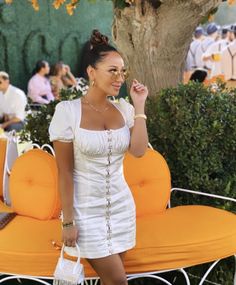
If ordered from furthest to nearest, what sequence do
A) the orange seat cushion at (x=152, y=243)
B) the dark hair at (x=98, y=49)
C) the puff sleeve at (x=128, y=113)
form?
the orange seat cushion at (x=152, y=243) < the puff sleeve at (x=128, y=113) < the dark hair at (x=98, y=49)

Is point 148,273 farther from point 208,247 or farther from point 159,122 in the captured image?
point 159,122

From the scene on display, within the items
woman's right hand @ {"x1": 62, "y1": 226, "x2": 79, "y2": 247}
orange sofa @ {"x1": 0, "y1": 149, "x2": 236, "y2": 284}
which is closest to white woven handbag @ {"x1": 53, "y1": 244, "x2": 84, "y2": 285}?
woman's right hand @ {"x1": 62, "y1": 226, "x2": 79, "y2": 247}

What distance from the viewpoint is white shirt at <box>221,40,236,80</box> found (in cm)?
1173

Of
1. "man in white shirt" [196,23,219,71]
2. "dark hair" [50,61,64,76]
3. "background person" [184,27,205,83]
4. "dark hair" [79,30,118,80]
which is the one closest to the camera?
"dark hair" [79,30,118,80]

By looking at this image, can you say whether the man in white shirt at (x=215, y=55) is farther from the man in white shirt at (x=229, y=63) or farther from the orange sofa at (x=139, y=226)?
the orange sofa at (x=139, y=226)

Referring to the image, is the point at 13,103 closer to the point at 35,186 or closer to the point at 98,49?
the point at 35,186

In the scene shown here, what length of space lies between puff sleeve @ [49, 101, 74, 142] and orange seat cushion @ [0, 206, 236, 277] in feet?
2.81

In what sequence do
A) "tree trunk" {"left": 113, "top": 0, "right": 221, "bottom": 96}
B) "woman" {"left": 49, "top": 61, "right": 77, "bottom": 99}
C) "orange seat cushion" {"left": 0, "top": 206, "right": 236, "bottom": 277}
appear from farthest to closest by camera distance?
"woman" {"left": 49, "top": 61, "right": 77, "bottom": 99} → "tree trunk" {"left": 113, "top": 0, "right": 221, "bottom": 96} → "orange seat cushion" {"left": 0, "top": 206, "right": 236, "bottom": 277}

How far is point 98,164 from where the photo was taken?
282cm

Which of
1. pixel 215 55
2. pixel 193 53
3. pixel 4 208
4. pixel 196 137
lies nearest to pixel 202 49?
pixel 193 53

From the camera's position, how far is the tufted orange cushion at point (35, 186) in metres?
4.04

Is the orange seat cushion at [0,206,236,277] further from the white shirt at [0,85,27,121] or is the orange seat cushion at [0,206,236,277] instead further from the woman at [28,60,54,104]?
the woman at [28,60,54,104]

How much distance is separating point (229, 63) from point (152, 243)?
352 inches

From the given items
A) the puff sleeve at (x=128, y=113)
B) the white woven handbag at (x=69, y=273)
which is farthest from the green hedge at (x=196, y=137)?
the white woven handbag at (x=69, y=273)
